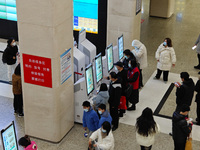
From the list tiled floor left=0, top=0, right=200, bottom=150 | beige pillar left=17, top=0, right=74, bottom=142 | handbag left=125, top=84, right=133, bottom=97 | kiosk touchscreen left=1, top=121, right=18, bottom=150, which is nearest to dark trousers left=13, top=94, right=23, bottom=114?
tiled floor left=0, top=0, right=200, bottom=150

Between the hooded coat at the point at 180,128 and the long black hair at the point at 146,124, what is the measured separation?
1.57 ft

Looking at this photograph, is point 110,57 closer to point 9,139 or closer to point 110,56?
point 110,56

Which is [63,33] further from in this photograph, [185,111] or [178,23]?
[178,23]

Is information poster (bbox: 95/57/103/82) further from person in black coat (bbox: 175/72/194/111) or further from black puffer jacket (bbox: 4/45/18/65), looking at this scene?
black puffer jacket (bbox: 4/45/18/65)

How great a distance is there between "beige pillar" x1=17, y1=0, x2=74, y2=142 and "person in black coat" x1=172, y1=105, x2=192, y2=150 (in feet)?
7.64

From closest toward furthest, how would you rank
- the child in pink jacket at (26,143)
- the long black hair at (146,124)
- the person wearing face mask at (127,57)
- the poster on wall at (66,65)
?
1. the child in pink jacket at (26,143)
2. the long black hair at (146,124)
3. the poster on wall at (66,65)
4. the person wearing face mask at (127,57)

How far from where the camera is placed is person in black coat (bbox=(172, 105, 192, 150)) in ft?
20.8

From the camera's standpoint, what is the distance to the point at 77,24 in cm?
1234

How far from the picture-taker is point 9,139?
558 cm

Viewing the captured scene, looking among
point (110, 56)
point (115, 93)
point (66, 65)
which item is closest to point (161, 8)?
point (110, 56)

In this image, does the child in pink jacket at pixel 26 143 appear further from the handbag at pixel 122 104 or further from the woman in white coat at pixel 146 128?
the handbag at pixel 122 104

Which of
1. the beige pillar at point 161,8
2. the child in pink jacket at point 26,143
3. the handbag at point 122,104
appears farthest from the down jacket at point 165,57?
the beige pillar at point 161,8

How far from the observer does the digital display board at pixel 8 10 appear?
13.1 meters

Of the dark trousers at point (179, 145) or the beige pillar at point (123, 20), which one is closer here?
the dark trousers at point (179, 145)
